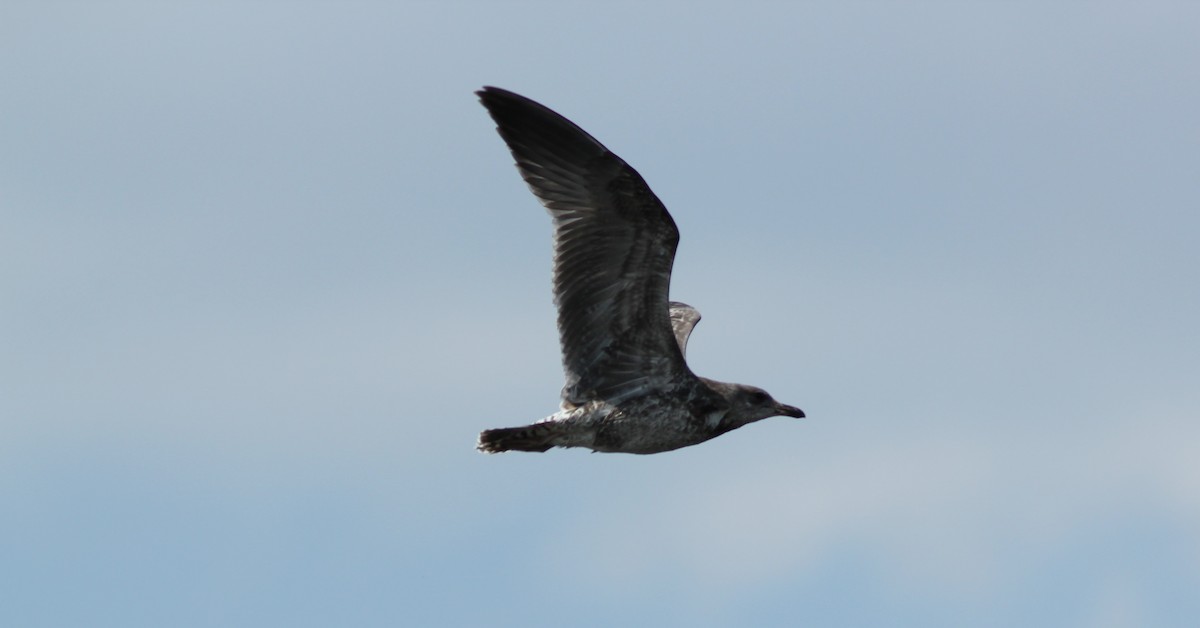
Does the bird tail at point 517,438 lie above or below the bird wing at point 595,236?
below

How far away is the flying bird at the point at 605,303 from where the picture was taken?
76.6 feet

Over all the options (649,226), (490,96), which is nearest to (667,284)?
Result: (649,226)

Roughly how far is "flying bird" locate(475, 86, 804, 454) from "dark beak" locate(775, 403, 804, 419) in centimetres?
75

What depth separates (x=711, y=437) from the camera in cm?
2466

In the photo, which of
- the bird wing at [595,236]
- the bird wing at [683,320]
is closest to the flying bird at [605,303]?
the bird wing at [595,236]

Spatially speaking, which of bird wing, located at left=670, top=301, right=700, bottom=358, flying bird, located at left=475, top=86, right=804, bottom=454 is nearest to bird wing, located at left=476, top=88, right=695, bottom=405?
flying bird, located at left=475, top=86, right=804, bottom=454

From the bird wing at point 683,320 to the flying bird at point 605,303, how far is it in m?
2.37

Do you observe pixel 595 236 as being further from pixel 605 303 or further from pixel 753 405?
pixel 753 405

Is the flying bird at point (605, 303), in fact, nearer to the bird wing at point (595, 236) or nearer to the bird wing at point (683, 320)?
the bird wing at point (595, 236)

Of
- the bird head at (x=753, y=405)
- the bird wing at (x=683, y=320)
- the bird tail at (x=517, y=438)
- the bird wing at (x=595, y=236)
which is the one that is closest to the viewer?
Result: the bird wing at (x=595, y=236)

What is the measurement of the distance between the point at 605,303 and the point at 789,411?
8.65ft

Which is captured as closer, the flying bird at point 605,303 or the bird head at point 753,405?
the flying bird at point 605,303

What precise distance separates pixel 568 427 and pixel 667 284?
1669 mm

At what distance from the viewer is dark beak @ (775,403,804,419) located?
2523cm
